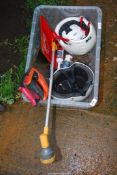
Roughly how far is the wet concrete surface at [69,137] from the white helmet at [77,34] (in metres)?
0.20

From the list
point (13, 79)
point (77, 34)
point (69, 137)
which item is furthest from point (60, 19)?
point (69, 137)

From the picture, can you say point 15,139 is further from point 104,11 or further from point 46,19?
point 104,11

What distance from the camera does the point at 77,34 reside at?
2.16 meters

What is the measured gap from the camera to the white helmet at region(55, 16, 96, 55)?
215cm

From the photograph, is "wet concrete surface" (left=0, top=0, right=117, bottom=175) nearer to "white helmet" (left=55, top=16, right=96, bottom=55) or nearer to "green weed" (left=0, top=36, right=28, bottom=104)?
"green weed" (left=0, top=36, right=28, bottom=104)

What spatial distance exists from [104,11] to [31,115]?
106 cm

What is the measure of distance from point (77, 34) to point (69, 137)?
739 mm

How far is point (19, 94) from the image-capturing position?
223 centimetres

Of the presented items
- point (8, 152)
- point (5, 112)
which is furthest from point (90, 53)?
point (8, 152)

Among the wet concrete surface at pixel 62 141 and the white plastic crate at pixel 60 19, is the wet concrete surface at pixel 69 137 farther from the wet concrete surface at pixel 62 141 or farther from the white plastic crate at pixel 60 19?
the white plastic crate at pixel 60 19

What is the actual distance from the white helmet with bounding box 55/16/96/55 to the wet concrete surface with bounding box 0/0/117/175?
20cm

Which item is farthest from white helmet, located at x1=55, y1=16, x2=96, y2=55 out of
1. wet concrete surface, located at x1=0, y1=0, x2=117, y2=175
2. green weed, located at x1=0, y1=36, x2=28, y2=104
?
green weed, located at x1=0, y1=36, x2=28, y2=104

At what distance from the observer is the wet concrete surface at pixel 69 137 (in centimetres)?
196

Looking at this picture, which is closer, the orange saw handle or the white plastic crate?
the orange saw handle
